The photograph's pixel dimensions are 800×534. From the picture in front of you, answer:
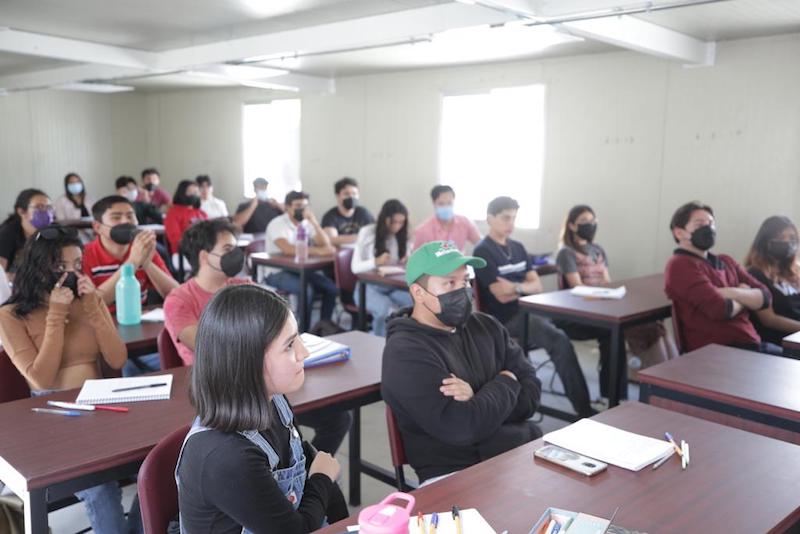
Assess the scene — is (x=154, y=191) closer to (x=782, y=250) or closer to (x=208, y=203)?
(x=208, y=203)

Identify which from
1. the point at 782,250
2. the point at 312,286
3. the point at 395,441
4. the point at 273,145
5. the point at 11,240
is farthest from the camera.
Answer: the point at 273,145

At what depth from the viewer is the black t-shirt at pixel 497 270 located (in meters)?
3.89

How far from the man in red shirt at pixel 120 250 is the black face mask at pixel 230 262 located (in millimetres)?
673

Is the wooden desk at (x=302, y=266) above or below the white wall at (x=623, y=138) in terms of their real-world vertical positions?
below

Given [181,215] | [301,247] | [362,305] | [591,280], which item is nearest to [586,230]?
[591,280]

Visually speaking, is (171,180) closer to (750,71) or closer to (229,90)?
(229,90)

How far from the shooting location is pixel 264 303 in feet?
4.58

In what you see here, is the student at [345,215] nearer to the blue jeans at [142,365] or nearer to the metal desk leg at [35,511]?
the blue jeans at [142,365]

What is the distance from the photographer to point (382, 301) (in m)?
4.61

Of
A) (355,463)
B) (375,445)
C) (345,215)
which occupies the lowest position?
(375,445)

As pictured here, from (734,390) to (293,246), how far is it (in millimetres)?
3682

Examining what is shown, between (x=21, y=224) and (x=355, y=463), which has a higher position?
(x=21, y=224)

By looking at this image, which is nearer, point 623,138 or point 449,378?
point 449,378

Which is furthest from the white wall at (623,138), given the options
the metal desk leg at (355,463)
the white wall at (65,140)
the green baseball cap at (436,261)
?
the green baseball cap at (436,261)
